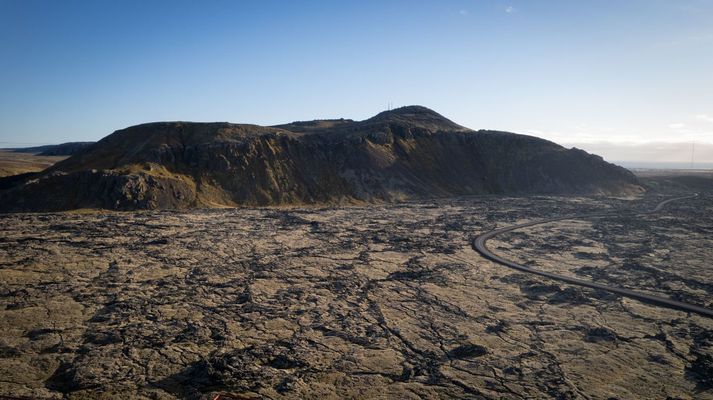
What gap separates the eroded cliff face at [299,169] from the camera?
107ft

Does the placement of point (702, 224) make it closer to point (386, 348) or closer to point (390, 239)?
point (390, 239)

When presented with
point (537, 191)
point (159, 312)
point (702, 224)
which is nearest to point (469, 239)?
point (159, 312)

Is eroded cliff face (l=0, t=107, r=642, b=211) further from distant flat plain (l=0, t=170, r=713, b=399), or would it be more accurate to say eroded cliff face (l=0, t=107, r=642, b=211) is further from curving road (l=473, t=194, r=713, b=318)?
curving road (l=473, t=194, r=713, b=318)

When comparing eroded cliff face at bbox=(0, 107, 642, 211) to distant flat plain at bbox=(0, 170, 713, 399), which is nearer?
distant flat plain at bbox=(0, 170, 713, 399)

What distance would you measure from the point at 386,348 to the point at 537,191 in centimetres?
4693

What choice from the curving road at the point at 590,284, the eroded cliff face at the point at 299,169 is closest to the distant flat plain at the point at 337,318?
the curving road at the point at 590,284

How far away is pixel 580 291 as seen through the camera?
46.2 feet

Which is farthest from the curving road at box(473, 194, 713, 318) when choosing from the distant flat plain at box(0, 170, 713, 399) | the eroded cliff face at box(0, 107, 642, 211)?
the eroded cliff face at box(0, 107, 642, 211)

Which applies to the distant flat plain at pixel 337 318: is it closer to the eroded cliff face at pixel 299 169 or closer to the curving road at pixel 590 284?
the curving road at pixel 590 284

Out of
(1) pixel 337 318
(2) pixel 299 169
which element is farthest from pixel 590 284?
(2) pixel 299 169

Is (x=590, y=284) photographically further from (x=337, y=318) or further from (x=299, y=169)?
(x=299, y=169)

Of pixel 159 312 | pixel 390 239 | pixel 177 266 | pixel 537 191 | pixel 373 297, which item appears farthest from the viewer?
pixel 537 191

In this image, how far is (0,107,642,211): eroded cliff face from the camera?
107 feet

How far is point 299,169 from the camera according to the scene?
43.0 m
